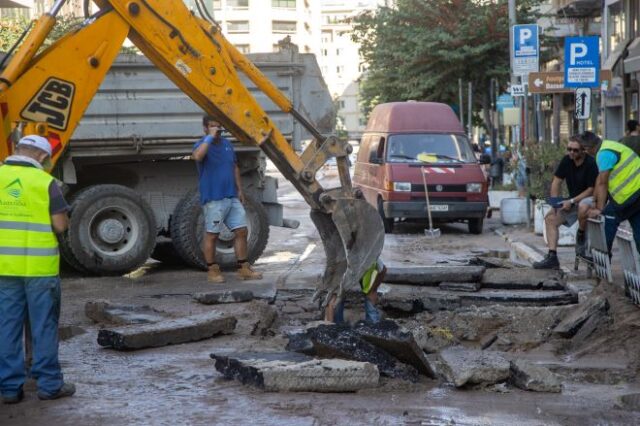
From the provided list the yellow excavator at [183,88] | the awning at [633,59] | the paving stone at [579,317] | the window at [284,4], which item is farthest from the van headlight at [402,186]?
the window at [284,4]

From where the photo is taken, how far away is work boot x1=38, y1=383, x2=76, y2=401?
6652mm

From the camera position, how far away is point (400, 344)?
7.18m

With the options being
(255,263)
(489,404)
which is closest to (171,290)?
(255,263)

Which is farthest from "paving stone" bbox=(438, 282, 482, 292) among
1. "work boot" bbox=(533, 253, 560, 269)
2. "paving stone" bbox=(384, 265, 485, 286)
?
"work boot" bbox=(533, 253, 560, 269)

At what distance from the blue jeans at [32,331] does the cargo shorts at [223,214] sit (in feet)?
18.6

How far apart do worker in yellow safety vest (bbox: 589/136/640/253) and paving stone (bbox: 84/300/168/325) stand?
4.42 meters

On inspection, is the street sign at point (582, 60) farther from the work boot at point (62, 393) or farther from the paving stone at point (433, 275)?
the work boot at point (62, 393)

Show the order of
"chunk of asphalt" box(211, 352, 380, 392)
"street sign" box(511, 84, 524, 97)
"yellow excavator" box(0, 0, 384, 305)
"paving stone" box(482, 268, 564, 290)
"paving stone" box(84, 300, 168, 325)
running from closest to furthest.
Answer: "chunk of asphalt" box(211, 352, 380, 392) < "yellow excavator" box(0, 0, 384, 305) < "paving stone" box(84, 300, 168, 325) < "paving stone" box(482, 268, 564, 290) < "street sign" box(511, 84, 524, 97)

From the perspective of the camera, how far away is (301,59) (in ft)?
46.6

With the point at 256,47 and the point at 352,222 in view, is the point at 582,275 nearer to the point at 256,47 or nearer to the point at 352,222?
the point at 352,222

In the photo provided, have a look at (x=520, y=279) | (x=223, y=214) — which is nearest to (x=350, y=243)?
(x=520, y=279)

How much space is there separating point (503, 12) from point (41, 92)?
27.0 m

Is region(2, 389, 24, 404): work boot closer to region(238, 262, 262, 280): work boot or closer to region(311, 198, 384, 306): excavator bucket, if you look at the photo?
region(311, 198, 384, 306): excavator bucket

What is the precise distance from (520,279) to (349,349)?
4.41 metres
